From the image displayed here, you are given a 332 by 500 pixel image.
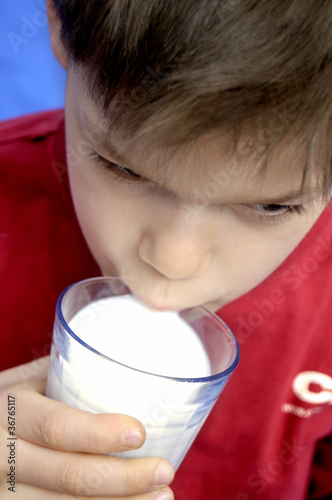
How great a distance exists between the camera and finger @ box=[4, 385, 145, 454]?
560 millimetres

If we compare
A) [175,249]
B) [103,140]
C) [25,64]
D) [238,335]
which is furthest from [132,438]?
[25,64]

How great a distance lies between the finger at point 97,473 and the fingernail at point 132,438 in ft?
0.18

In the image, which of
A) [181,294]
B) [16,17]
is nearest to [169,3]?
[181,294]

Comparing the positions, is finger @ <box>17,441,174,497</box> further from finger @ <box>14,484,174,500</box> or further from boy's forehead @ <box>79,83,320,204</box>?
boy's forehead @ <box>79,83,320,204</box>

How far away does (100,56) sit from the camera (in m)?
0.49

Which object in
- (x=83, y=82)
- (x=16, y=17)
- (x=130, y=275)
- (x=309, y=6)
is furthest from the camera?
(x=16, y=17)

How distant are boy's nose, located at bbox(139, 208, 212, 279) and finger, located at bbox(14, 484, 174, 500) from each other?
10.3 inches

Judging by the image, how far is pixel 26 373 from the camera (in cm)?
81

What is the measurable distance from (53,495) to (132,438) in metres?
0.17

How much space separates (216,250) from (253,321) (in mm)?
411

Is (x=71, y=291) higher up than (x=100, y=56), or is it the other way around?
(x=100, y=56)

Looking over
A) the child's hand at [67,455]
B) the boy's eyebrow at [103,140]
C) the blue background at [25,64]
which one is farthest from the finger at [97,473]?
the blue background at [25,64]

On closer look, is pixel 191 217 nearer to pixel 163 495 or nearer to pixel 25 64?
pixel 163 495

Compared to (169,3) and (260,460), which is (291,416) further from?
(169,3)
